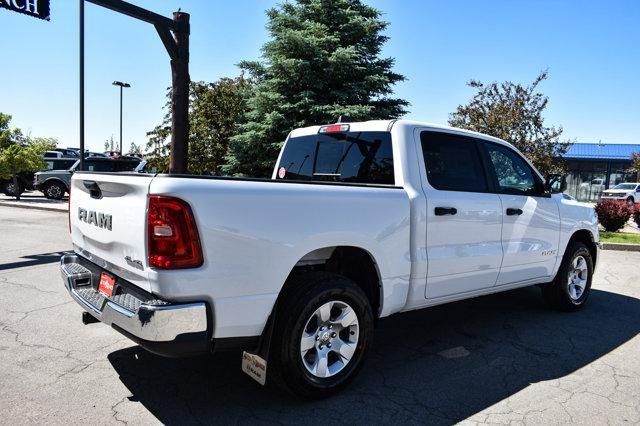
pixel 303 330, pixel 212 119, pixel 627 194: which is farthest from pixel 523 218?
pixel 627 194

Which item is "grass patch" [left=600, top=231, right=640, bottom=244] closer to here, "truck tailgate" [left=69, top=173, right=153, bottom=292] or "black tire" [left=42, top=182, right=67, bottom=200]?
"truck tailgate" [left=69, top=173, right=153, bottom=292]

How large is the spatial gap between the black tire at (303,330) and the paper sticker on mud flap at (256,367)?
0.10 m

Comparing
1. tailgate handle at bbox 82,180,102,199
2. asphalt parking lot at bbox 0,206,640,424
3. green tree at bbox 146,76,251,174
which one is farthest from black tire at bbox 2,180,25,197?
tailgate handle at bbox 82,180,102,199

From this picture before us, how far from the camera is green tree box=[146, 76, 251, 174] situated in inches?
739

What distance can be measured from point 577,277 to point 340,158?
3408 millimetres

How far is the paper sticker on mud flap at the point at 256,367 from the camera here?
2.94 m

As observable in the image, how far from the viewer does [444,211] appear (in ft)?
12.6

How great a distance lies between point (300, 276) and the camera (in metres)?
3.20

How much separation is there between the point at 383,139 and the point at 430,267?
1.10 m

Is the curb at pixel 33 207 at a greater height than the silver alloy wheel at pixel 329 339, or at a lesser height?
lesser

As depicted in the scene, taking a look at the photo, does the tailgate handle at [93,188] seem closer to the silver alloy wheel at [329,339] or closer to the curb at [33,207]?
the silver alloy wheel at [329,339]

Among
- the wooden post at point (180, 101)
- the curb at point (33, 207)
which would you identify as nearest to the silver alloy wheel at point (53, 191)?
the curb at point (33, 207)

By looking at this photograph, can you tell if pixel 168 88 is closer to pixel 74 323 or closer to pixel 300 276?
pixel 74 323

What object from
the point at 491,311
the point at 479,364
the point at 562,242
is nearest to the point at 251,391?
the point at 479,364
